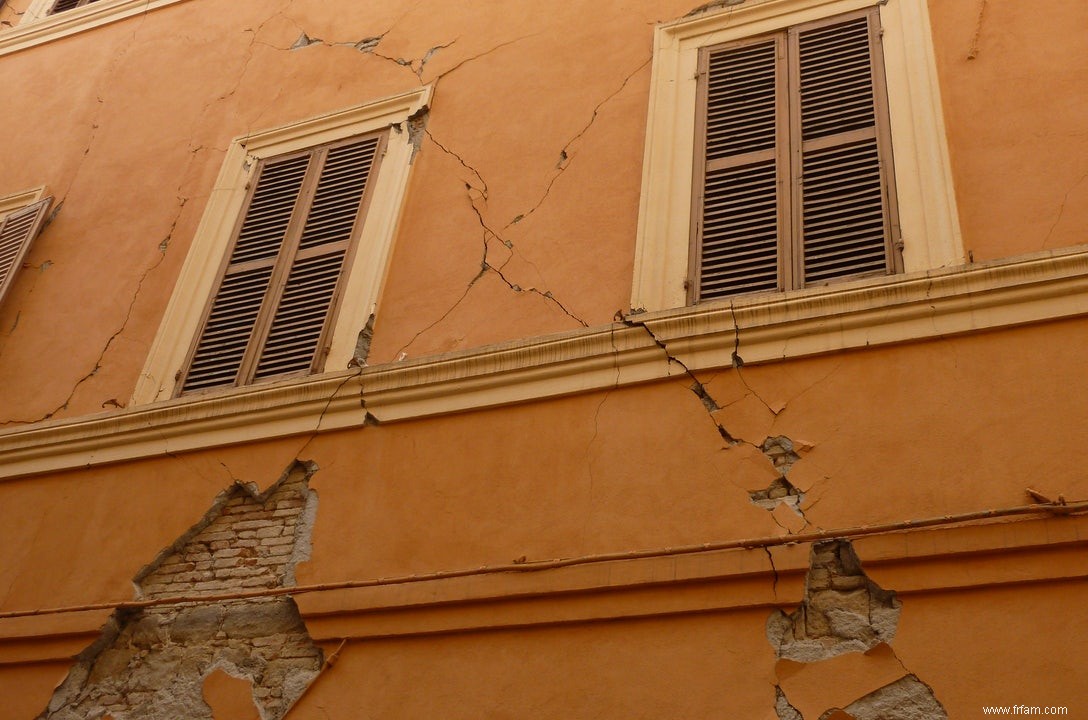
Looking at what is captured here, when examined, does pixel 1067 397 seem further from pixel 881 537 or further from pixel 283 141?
pixel 283 141

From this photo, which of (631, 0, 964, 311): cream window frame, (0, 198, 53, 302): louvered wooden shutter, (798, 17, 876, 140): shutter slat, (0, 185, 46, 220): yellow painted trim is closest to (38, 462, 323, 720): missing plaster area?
(631, 0, 964, 311): cream window frame

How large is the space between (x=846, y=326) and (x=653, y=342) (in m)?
0.78

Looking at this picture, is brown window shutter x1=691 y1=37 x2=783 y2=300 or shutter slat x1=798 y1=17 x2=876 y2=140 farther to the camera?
shutter slat x1=798 y1=17 x2=876 y2=140

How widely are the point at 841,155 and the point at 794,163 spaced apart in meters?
0.21

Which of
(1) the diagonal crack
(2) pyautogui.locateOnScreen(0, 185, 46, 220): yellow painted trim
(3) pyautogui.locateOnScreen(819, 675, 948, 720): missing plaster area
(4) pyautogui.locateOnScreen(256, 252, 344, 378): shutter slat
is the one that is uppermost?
(2) pyautogui.locateOnScreen(0, 185, 46, 220): yellow painted trim

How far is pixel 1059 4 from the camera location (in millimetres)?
5141

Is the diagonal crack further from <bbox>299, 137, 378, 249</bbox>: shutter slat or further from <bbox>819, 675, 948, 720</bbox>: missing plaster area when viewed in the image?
<bbox>819, 675, 948, 720</bbox>: missing plaster area

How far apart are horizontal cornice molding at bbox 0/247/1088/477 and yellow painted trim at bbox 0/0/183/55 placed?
3794 millimetres

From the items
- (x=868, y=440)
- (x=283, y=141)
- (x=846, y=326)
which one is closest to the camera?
(x=868, y=440)

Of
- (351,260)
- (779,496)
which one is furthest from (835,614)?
(351,260)

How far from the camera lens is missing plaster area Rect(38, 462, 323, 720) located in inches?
183

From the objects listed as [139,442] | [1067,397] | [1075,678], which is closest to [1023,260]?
[1067,397]

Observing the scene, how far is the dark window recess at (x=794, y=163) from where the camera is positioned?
4805 mm

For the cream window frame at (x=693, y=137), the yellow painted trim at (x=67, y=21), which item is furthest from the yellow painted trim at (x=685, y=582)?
the yellow painted trim at (x=67, y=21)
